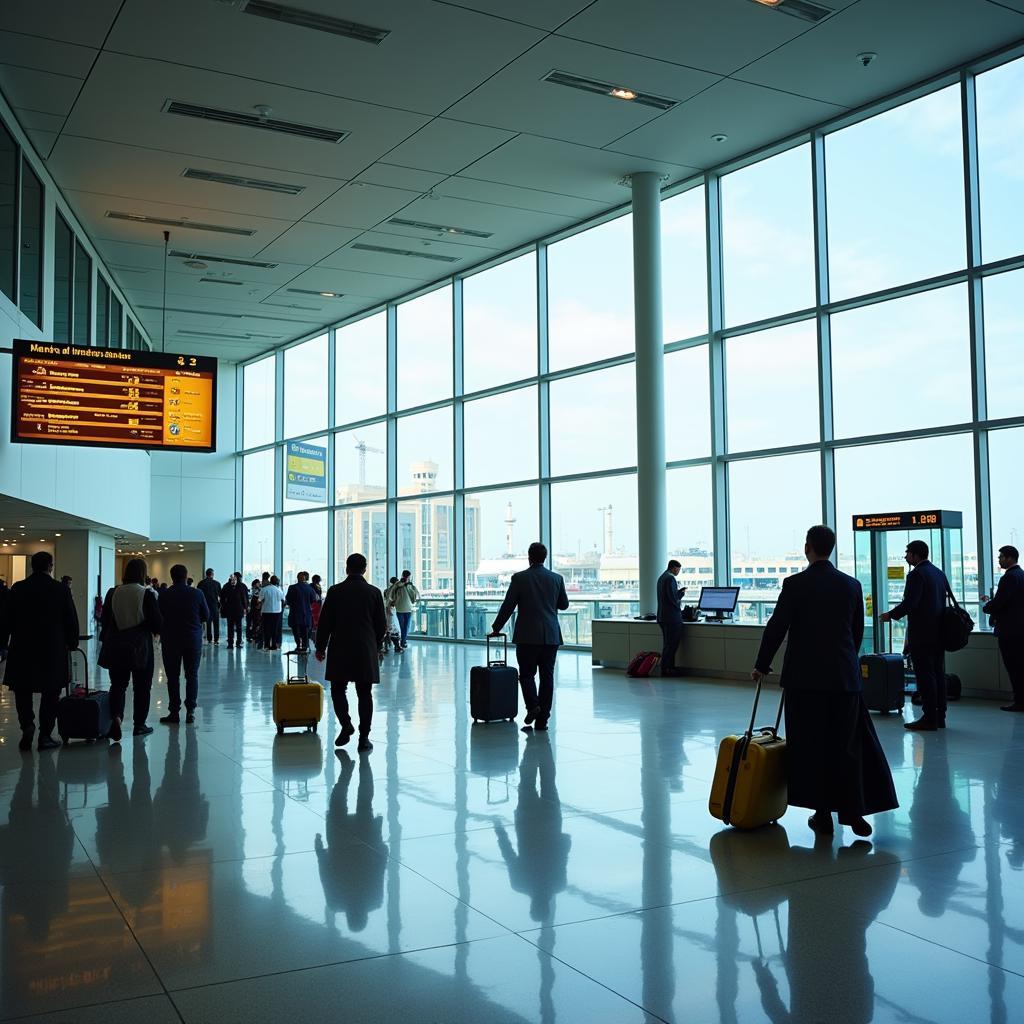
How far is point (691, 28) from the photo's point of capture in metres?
11.3

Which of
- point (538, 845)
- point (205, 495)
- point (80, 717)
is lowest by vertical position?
point (538, 845)

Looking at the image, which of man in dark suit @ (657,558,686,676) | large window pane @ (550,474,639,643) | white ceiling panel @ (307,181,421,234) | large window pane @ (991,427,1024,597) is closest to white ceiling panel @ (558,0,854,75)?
large window pane @ (991,427,1024,597)

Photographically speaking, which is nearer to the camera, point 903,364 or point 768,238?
point 903,364

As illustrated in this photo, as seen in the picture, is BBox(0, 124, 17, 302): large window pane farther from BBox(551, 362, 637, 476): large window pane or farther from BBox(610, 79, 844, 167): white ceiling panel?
BBox(551, 362, 637, 476): large window pane

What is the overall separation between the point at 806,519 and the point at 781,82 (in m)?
5.72

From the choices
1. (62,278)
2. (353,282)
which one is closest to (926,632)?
(62,278)

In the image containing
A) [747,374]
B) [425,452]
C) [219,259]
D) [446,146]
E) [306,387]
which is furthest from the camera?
[306,387]

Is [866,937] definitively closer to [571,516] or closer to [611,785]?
[611,785]

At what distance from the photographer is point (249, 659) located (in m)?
18.8

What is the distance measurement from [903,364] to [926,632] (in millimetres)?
4993

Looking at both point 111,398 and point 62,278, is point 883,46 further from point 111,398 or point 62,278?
point 62,278

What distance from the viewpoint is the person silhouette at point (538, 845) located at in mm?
4520

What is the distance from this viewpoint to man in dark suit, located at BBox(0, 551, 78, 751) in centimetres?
846

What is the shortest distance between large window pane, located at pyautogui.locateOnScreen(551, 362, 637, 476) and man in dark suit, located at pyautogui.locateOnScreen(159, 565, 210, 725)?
904cm
